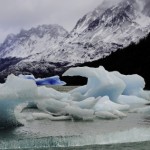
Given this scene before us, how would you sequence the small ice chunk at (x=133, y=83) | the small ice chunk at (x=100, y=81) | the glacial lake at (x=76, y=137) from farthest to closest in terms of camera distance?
1. the small ice chunk at (x=133, y=83)
2. the small ice chunk at (x=100, y=81)
3. the glacial lake at (x=76, y=137)

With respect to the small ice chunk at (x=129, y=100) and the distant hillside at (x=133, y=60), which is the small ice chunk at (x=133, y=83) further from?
the distant hillside at (x=133, y=60)

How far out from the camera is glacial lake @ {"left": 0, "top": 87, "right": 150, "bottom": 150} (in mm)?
12712

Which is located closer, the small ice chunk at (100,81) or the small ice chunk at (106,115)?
the small ice chunk at (106,115)

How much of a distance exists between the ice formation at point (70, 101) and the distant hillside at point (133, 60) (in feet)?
126

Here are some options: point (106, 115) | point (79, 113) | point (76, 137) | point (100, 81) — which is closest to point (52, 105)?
point (79, 113)

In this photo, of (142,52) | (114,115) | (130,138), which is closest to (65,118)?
(114,115)

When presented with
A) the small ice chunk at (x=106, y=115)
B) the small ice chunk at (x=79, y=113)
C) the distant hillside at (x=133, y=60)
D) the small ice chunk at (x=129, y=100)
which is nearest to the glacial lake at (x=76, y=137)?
the small ice chunk at (x=79, y=113)

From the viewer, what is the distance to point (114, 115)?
64.2 ft

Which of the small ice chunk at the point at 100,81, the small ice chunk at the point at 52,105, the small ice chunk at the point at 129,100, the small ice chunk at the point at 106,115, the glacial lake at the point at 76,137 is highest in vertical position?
the small ice chunk at the point at 100,81

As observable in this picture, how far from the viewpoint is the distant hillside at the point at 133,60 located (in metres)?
69.2

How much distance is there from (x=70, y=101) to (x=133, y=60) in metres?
54.1

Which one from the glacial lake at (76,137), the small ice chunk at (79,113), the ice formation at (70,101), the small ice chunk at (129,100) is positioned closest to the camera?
the glacial lake at (76,137)

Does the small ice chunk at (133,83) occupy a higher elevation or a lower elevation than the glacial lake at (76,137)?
higher

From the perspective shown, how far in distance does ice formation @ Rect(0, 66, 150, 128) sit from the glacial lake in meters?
0.93
